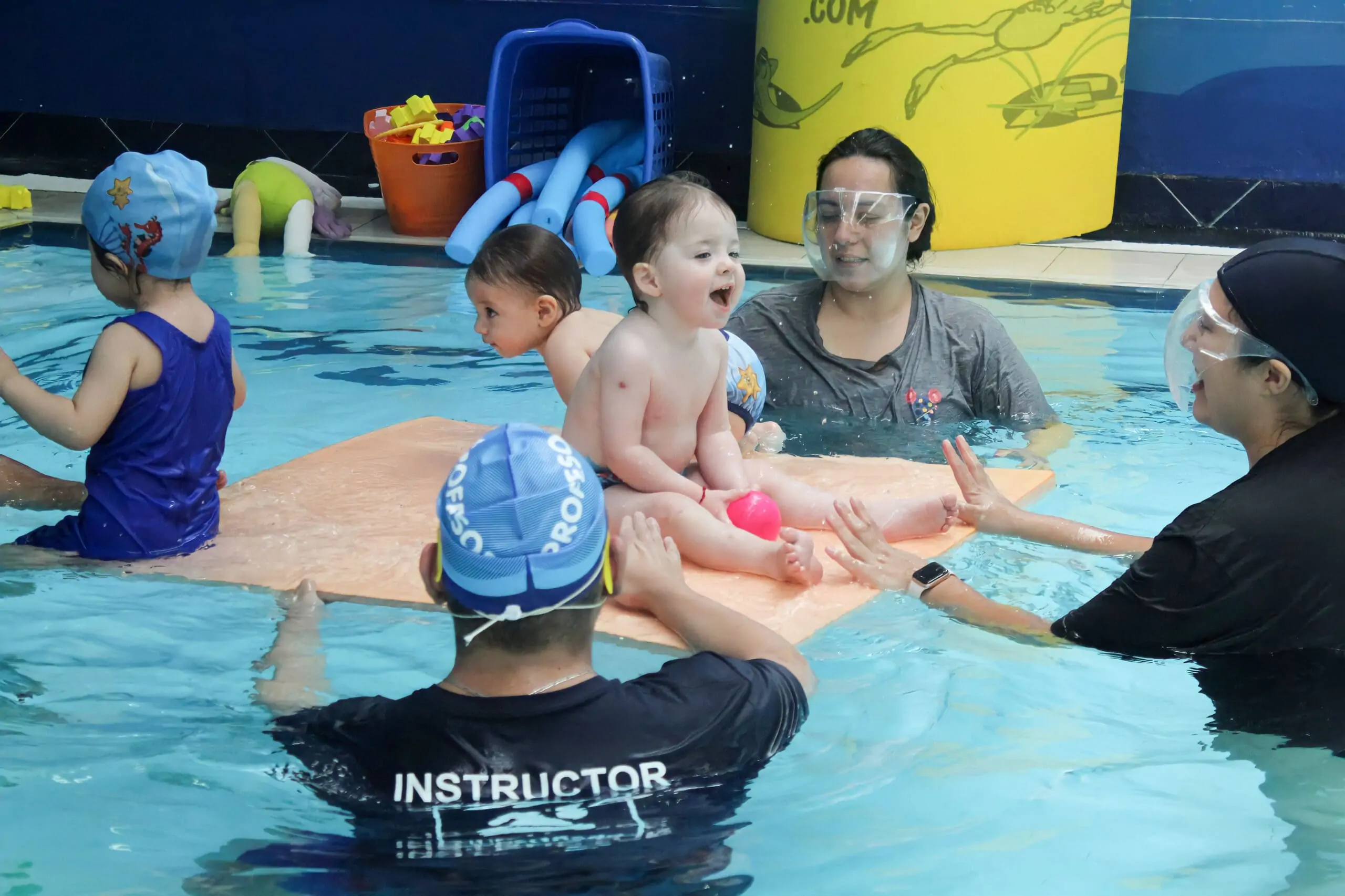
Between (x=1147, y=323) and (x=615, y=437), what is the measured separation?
4.27m

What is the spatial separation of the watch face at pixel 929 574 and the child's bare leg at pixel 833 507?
1.32ft

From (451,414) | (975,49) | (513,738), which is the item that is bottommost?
(451,414)

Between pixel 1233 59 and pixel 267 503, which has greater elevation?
pixel 1233 59

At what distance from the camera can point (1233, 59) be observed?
915 cm

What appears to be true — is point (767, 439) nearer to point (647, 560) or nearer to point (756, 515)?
point (756, 515)

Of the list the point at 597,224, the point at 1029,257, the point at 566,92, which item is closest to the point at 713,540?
the point at 597,224

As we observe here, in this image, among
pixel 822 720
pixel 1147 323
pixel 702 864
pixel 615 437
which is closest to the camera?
pixel 702 864

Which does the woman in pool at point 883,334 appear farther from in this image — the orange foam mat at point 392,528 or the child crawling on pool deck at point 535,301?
the child crawling on pool deck at point 535,301

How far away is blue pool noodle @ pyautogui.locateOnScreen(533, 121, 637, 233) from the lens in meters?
8.27

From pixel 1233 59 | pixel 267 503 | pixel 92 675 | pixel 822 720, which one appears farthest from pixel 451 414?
pixel 1233 59

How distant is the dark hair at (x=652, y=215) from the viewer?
Result: 3.80 m

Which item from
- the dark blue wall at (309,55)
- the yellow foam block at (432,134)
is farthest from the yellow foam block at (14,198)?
the yellow foam block at (432,134)

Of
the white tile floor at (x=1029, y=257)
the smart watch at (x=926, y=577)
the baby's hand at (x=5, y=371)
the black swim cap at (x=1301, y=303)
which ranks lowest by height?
the smart watch at (x=926, y=577)

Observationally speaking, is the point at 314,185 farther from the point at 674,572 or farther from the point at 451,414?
the point at 674,572
